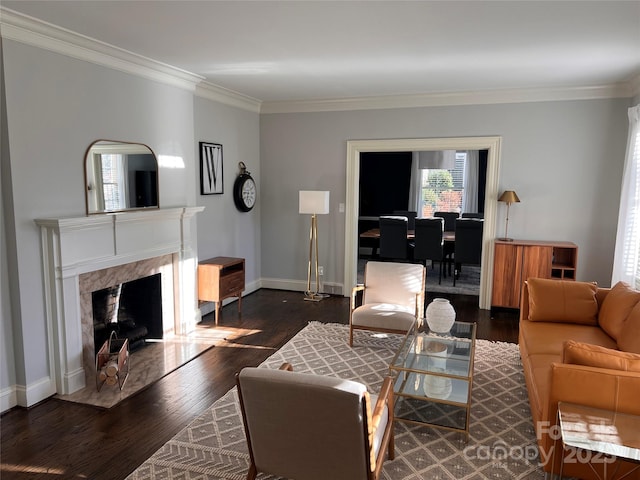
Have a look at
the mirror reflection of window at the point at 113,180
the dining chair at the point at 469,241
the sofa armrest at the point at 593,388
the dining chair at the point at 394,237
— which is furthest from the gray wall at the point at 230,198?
the sofa armrest at the point at 593,388

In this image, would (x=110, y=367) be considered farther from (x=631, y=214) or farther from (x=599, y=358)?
(x=631, y=214)

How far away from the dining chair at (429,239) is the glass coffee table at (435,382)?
3605 mm

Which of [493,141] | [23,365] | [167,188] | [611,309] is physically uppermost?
[493,141]

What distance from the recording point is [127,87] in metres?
3.98

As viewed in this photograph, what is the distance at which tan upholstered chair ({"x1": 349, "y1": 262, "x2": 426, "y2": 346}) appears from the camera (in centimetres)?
417

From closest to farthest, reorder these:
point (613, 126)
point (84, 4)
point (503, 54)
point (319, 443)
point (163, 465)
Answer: point (319, 443), point (163, 465), point (84, 4), point (503, 54), point (613, 126)

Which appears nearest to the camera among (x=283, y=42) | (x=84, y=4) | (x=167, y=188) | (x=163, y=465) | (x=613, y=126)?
(x=163, y=465)

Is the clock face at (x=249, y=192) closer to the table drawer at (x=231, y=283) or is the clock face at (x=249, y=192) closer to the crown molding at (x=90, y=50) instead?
the table drawer at (x=231, y=283)

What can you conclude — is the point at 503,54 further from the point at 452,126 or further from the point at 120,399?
the point at 120,399

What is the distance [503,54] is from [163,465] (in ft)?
12.9

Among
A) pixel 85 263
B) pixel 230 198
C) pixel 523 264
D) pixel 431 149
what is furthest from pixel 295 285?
pixel 85 263

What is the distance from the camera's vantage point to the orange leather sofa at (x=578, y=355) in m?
2.16

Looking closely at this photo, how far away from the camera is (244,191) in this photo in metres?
6.07

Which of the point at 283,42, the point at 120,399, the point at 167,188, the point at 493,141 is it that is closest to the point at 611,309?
the point at 493,141
